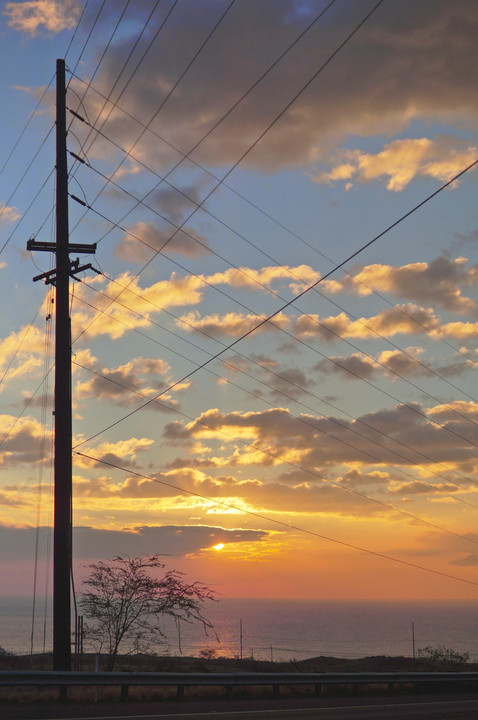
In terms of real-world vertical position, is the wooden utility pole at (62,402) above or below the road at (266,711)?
above

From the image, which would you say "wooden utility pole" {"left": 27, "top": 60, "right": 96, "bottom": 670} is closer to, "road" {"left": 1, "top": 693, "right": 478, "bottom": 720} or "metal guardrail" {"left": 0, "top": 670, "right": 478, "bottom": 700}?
"metal guardrail" {"left": 0, "top": 670, "right": 478, "bottom": 700}

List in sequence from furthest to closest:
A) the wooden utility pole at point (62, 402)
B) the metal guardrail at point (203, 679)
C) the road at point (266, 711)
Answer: the wooden utility pole at point (62, 402)
the metal guardrail at point (203, 679)
the road at point (266, 711)

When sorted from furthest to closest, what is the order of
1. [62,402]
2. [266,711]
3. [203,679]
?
[62,402] → [203,679] → [266,711]

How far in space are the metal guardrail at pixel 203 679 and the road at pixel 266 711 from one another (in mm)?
563

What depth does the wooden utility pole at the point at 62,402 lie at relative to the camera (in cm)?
2014

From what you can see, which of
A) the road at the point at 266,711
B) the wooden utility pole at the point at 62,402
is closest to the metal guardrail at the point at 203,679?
the road at the point at 266,711

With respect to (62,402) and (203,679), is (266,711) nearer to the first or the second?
(203,679)

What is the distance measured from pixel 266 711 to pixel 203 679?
2.53 metres

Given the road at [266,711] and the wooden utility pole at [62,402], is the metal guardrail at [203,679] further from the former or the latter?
the wooden utility pole at [62,402]

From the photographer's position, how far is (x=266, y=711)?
1870cm

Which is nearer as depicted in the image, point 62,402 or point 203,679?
point 203,679

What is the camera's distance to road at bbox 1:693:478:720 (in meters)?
16.7

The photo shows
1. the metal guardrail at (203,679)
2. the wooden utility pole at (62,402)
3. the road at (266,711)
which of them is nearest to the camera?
the road at (266,711)

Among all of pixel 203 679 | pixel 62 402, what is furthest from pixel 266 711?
pixel 62 402
